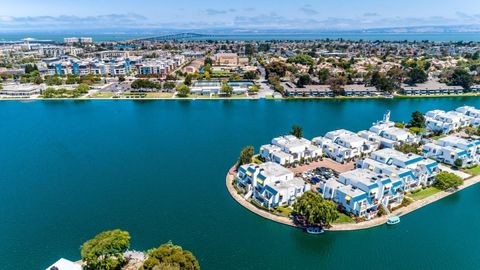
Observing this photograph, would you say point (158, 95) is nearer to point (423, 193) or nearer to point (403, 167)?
point (403, 167)

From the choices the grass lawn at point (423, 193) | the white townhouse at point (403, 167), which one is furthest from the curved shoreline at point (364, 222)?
the white townhouse at point (403, 167)

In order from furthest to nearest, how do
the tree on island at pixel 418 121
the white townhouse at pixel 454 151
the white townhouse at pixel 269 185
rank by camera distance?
the tree on island at pixel 418 121 → the white townhouse at pixel 454 151 → the white townhouse at pixel 269 185

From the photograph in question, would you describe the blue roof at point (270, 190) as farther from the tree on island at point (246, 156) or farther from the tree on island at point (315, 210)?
the tree on island at point (246, 156)

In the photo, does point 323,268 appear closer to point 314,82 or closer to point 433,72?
point 314,82

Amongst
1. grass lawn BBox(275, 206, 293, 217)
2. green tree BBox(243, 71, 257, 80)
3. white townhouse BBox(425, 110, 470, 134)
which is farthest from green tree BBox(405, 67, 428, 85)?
grass lawn BBox(275, 206, 293, 217)

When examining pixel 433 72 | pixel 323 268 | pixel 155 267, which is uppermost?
pixel 433 72

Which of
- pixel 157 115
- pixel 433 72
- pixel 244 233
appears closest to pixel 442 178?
pixel 244 233
